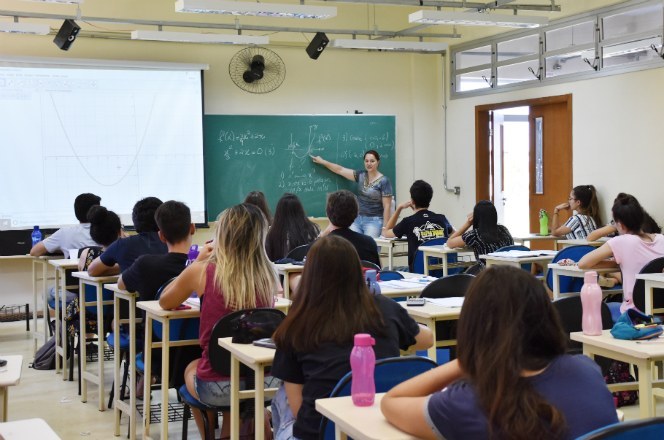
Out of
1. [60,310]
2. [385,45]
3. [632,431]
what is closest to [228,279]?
[632,431]

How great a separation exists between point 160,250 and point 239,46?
197 inches

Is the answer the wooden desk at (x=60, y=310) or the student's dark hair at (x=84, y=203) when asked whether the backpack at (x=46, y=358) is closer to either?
the wooden desk at (x=60, y=310)

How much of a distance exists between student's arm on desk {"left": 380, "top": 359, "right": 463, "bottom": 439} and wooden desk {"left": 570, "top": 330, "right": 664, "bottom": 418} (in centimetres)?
130

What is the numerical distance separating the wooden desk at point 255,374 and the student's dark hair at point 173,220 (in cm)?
118

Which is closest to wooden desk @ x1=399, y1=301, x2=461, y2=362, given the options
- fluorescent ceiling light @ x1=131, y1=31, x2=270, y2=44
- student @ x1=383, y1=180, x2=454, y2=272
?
student @ x1=383, y1=180, x2=454, y2=272

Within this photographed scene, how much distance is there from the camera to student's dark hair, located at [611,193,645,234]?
5430 millimetres

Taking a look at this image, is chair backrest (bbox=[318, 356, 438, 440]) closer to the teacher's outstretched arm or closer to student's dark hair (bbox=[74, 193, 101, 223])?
student's dark hair (bbox=[74, 193, 101, 223])

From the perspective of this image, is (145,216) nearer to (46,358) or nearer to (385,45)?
(46,358)

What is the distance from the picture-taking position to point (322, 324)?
2734mm

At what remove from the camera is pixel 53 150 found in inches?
352

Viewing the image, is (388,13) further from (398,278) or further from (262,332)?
(262,332)

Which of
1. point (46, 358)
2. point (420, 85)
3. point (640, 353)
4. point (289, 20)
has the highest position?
point (289, 20)

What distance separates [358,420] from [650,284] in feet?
10.3

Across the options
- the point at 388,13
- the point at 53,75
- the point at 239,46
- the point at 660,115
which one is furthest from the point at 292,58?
the point at 660,115
